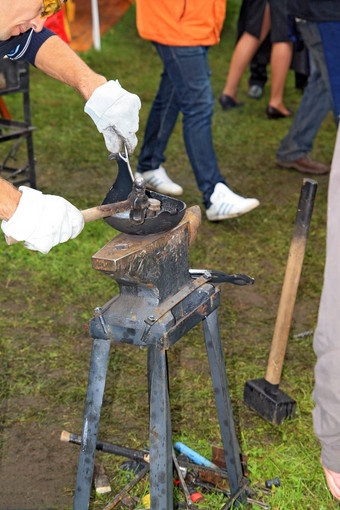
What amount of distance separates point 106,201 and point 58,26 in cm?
356

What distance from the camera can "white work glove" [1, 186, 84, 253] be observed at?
1.80 metres

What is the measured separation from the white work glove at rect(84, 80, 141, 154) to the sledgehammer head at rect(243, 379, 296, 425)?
1.21 metres

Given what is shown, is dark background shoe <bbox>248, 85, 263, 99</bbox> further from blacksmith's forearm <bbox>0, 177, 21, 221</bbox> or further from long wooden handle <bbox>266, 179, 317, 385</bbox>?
blacksmith's forearm <bbox>0, 177, 21, 221</bbox>

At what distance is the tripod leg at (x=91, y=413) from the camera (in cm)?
202

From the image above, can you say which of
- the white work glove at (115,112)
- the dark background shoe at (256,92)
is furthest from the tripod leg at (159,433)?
the dark background shoe at (256,92)

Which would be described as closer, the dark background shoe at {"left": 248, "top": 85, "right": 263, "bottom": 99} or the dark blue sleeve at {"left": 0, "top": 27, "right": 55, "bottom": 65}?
the dark blue sleeve at {"left": 0, "top": 27, "right": 55, "bottom": 65}

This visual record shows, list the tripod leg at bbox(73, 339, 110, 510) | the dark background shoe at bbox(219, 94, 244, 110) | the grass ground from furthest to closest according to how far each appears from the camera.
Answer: the dark background shoe at bbox(219, 94, 244, 110) < the grass ground < the tripod leg at bbox(73, 339, 110, 510)

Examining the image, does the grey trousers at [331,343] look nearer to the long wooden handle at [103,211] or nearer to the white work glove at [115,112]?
the long wooden handle at [103,211]

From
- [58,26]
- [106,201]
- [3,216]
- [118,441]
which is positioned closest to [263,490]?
[118,441]

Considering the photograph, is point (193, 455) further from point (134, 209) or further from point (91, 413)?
point (134, 209)

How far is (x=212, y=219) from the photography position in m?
4.63

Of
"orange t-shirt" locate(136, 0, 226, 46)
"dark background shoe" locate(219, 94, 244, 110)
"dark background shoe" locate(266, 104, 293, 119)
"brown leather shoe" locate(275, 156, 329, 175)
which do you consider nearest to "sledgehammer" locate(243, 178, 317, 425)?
"orange t-shirt" locate(136, 0, 226, 46)

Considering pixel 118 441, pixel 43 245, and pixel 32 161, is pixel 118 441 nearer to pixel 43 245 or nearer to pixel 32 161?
pixel 43 245

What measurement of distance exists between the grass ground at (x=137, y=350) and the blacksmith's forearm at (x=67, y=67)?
141 cm
